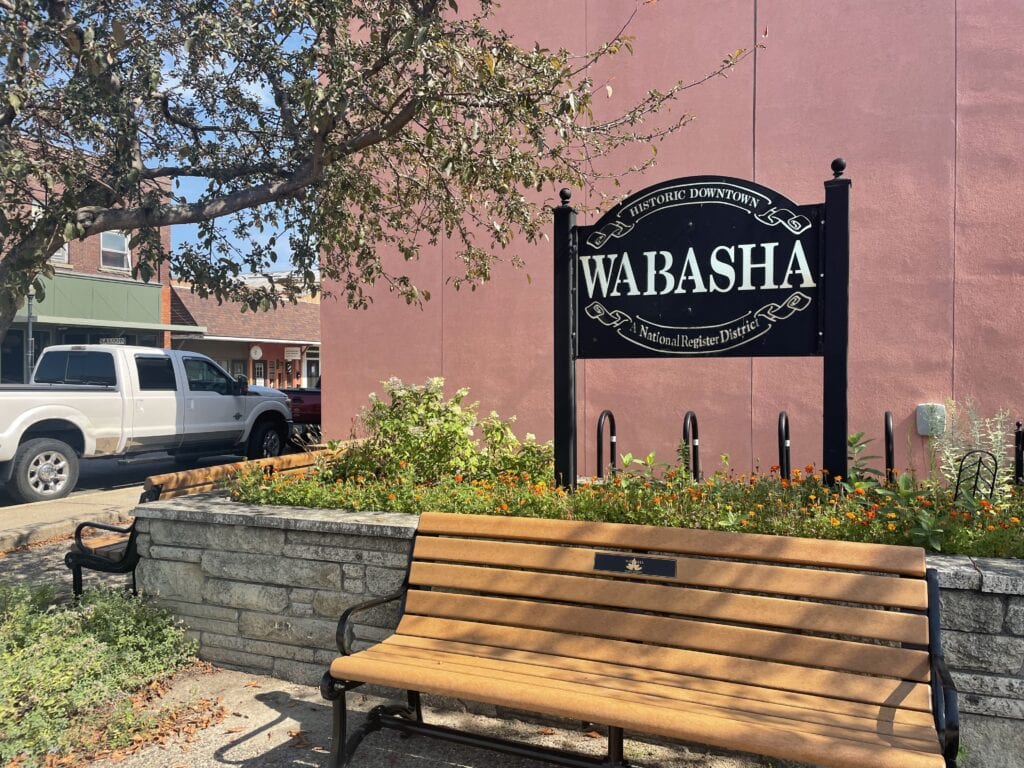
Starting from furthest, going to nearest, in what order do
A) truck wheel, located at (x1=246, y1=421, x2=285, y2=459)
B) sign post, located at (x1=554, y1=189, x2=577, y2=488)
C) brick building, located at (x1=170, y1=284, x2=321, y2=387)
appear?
1. brick building, located at (x1=170, y1=284, x2=321, y2=387)
2. truck wheel, located at (x1=246, y1=421, x2=285, y2=459)
3. sign post, located at (x1=554, y1=189, x2=577, y2=488)

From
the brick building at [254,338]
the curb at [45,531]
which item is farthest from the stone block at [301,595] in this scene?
the brick building at [254,338]

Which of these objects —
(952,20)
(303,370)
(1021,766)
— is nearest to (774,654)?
(1021,766)

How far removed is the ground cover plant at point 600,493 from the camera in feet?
11.1

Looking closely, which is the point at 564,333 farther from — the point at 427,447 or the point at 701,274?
the point at 427,447

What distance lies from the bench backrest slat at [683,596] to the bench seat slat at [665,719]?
1.16ft

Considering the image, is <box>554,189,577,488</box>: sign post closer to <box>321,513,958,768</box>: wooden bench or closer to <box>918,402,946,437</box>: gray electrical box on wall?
<box>321,513,958,768</box>: wooden bench

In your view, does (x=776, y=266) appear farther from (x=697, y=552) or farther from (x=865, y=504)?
(x=697, y=552)

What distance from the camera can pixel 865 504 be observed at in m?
3.69

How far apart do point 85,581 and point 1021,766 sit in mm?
6122

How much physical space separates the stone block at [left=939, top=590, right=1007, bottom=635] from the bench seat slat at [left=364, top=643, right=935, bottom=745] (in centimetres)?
55

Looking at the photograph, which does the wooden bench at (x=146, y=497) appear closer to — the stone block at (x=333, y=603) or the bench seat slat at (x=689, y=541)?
the stone block at (x=333, y=603)

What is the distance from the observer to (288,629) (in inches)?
163

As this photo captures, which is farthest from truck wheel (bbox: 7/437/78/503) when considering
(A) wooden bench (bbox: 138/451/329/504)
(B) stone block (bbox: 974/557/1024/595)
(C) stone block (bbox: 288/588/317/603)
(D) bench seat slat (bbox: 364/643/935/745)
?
(B) stone block (bbox: 974/557/1024/595)

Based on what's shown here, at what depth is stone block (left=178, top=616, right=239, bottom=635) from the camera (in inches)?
170
